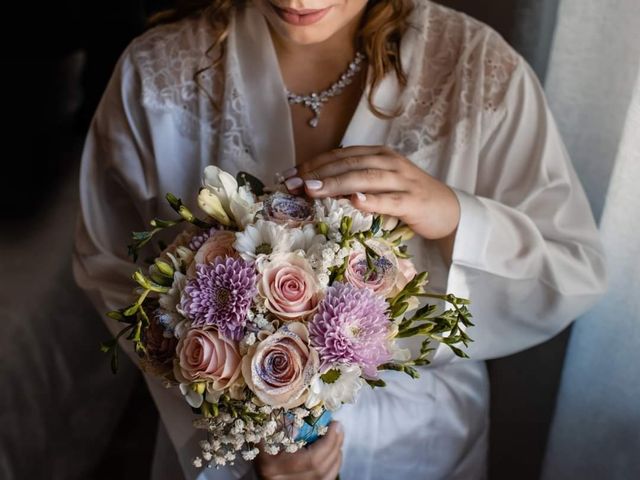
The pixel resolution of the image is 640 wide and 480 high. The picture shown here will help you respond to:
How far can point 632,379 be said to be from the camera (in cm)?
99

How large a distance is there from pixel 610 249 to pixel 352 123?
0.40m

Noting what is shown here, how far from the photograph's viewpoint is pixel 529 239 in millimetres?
1007

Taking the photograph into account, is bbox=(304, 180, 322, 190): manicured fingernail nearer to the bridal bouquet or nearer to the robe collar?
the bridal bouquet

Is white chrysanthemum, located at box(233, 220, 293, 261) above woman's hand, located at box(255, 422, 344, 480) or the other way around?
above

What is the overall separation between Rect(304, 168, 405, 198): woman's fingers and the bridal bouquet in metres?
0.04

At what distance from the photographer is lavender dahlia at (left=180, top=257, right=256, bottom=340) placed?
2.29 feet

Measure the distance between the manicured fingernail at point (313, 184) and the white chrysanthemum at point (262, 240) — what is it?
108 mm

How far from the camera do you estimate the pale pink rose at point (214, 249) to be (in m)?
0.73

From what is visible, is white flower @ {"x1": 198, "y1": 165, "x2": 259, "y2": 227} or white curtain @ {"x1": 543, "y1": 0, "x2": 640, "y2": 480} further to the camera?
white curtain @ {"x1": 543, "y1": 0, "x2": 640, "y2": 480}

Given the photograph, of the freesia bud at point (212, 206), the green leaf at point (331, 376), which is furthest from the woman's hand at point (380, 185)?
the green leaf at point (331, 376)

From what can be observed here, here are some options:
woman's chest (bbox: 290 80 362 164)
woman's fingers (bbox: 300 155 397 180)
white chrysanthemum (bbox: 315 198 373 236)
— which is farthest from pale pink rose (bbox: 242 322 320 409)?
woman's chest (bbox: 290 80 362 164)

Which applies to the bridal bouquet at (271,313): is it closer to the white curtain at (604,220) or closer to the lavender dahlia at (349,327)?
the lavender dahlia at (349,327)

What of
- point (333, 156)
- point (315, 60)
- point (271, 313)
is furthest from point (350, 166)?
point (315, 60)

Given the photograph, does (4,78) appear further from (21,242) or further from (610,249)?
(610,249)
